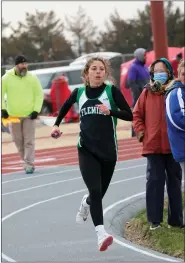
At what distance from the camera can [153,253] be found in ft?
27.7

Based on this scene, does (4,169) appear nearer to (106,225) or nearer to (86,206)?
(106,225)

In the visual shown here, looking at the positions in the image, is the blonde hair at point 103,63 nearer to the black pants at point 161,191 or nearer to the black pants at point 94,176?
the black pants at point 94,176

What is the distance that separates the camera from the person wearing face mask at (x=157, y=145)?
8453 millimetres

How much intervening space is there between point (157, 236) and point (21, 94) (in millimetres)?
5567

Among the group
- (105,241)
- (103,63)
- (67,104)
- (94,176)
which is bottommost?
(105,241)

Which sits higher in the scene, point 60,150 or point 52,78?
point 52,78

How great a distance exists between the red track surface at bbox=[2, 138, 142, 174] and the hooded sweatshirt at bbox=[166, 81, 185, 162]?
8438 millimetres

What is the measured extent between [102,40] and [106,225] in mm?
48739

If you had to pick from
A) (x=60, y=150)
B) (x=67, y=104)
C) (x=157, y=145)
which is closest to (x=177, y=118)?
(x=67, y=104)

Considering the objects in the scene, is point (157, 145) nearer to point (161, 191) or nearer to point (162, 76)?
point (161, 191)

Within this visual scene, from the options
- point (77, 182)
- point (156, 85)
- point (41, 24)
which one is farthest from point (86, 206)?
point (41, 24)

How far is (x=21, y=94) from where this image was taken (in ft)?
46.2

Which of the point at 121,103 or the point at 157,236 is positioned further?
the point at 157,236

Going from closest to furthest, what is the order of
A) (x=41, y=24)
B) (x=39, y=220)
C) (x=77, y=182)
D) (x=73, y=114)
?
(x=39, y=220) → (x=77, y=182) → (x=73, y=114) → (x=41, y=24)
